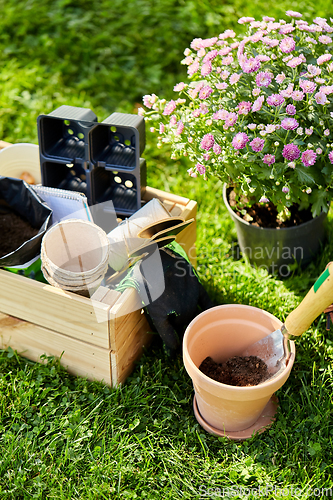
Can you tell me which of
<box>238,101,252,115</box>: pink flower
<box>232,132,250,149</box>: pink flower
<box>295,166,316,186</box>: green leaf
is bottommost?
<box>295,166,316,186</box>: green leaf

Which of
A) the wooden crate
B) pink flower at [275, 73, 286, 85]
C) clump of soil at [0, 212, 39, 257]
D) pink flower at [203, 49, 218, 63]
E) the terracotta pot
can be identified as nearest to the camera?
the wooden crate

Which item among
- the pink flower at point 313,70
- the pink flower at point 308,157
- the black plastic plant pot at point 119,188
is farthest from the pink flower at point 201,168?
the pink flower at point 313,70

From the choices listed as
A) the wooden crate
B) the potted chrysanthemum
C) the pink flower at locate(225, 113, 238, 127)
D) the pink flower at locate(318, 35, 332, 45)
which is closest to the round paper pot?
the wooden crate

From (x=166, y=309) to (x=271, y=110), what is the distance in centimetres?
76

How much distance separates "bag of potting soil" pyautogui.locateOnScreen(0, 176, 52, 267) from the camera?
186 centimetres

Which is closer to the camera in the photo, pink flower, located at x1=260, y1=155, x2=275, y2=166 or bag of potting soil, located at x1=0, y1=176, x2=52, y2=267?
pink flower, located at x1=260, y1=155, x2=275, y2=166

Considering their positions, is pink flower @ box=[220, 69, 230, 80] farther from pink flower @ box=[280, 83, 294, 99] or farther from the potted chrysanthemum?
pink flower @ box=[280, 83, 294, 99]

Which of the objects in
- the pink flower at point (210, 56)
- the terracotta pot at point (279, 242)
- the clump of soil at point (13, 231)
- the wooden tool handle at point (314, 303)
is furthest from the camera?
the terracotta pot at point (279, 242)

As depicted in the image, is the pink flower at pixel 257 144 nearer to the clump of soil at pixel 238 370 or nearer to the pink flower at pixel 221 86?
the pink flower at pixel 221 86

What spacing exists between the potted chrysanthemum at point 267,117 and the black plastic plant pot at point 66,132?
257 millimetres

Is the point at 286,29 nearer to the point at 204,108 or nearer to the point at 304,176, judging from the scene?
the point at 204,108

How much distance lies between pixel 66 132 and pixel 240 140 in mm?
742

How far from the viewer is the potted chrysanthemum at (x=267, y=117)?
1.63 metres

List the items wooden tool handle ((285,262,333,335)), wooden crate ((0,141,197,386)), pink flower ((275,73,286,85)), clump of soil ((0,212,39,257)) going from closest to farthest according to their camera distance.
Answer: wooden tool handle ((285,262,333,335))
wooden crate ((0,141,197,386))
pink flower ((275,73,286,85))
clump of soil ((0,212,39,257))
